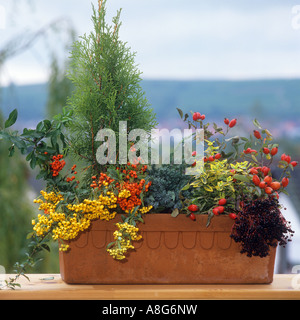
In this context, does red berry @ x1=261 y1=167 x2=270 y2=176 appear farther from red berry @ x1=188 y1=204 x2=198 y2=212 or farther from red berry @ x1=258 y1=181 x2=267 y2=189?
red berry @ x1=188 y1=204 x2=198 y2=212

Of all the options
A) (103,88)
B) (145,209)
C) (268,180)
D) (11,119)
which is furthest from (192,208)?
(11,119)

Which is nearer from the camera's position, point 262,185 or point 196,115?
point 262,185

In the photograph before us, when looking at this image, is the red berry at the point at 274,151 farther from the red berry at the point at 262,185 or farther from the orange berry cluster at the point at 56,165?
the orange berry cluster at the point at 56,165

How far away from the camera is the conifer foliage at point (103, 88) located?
4.25ft

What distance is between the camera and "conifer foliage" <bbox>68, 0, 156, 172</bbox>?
1.29m

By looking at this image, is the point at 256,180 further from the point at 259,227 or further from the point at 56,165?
the point at 56,165

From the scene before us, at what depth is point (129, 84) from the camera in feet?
4.36

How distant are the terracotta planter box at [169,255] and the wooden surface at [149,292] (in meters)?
0.03

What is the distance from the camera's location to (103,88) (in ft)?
4.26

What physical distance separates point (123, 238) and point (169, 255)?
0.16m

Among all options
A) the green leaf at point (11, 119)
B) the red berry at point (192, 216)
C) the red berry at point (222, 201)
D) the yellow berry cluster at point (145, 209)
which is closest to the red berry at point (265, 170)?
the red berry at point (222, 201)

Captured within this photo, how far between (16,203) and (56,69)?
84 centimetres

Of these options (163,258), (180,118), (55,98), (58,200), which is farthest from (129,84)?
(55,98)
